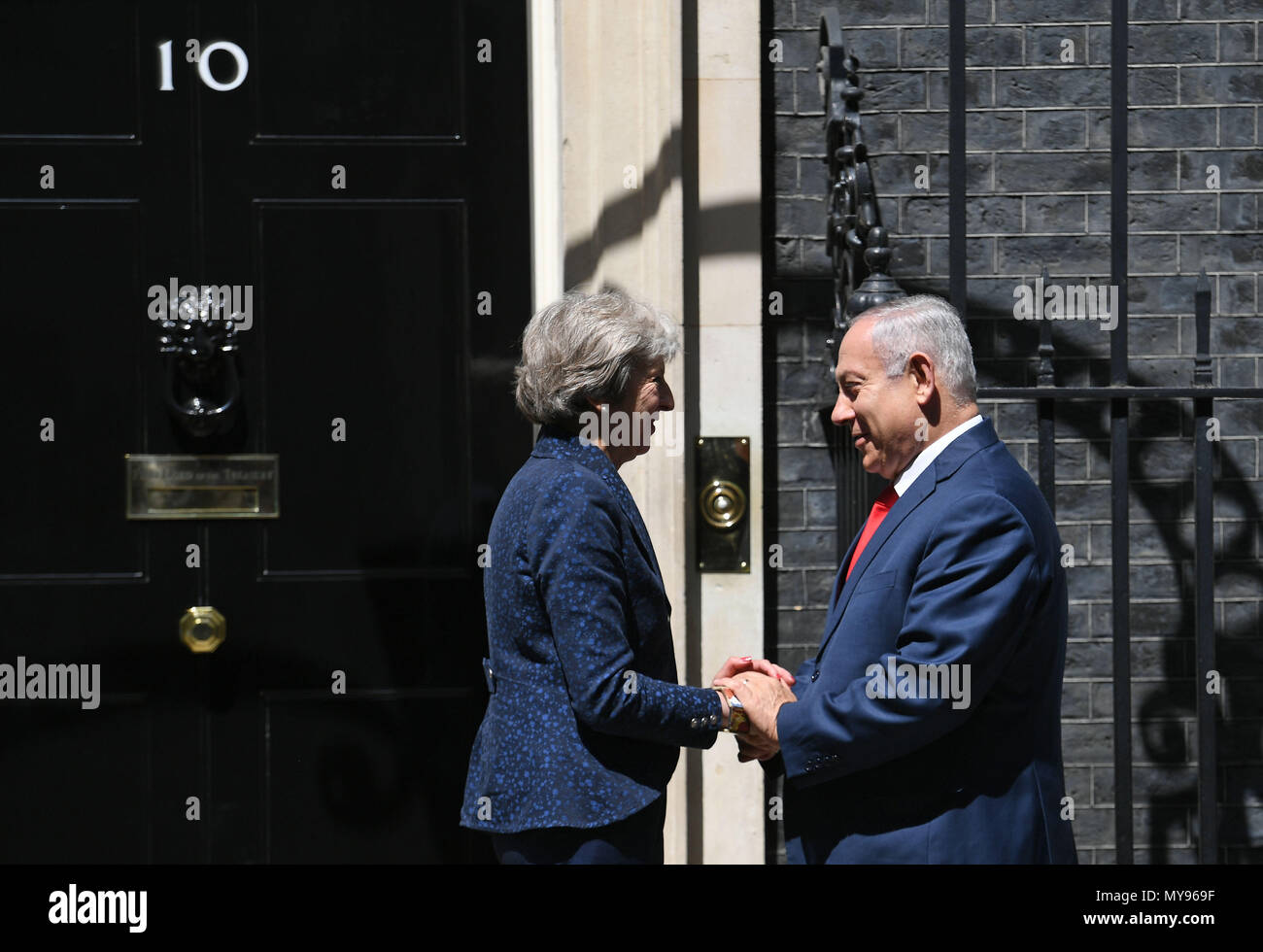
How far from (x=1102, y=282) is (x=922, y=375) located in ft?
5.83

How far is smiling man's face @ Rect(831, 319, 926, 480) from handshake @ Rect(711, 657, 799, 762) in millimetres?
503

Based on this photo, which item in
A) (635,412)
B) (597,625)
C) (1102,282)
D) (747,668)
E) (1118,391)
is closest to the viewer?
(597,625)

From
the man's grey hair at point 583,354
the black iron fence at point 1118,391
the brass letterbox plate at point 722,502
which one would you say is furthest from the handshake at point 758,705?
the brass letterbox plate at point 722,502

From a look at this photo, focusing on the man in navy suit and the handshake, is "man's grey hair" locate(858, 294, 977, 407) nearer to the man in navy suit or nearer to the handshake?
the man in navy suit

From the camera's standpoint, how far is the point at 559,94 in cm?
392

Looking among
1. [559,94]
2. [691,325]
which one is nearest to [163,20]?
[559,94]

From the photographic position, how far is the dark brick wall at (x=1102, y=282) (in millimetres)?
4039

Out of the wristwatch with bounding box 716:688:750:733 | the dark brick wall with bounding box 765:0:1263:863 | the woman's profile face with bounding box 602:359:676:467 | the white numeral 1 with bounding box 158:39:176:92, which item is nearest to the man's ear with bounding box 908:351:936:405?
the woman's profile face with bounding box 602:359:676:467

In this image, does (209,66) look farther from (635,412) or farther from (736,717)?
→ (736,717)

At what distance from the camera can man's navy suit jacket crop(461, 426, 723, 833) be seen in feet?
7.97

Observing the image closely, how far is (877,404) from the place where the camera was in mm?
2553

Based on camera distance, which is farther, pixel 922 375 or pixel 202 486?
pixel 202 486

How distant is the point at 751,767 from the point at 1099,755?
41.8 inches

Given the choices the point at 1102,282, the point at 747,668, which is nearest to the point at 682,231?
the point at 1102,282
